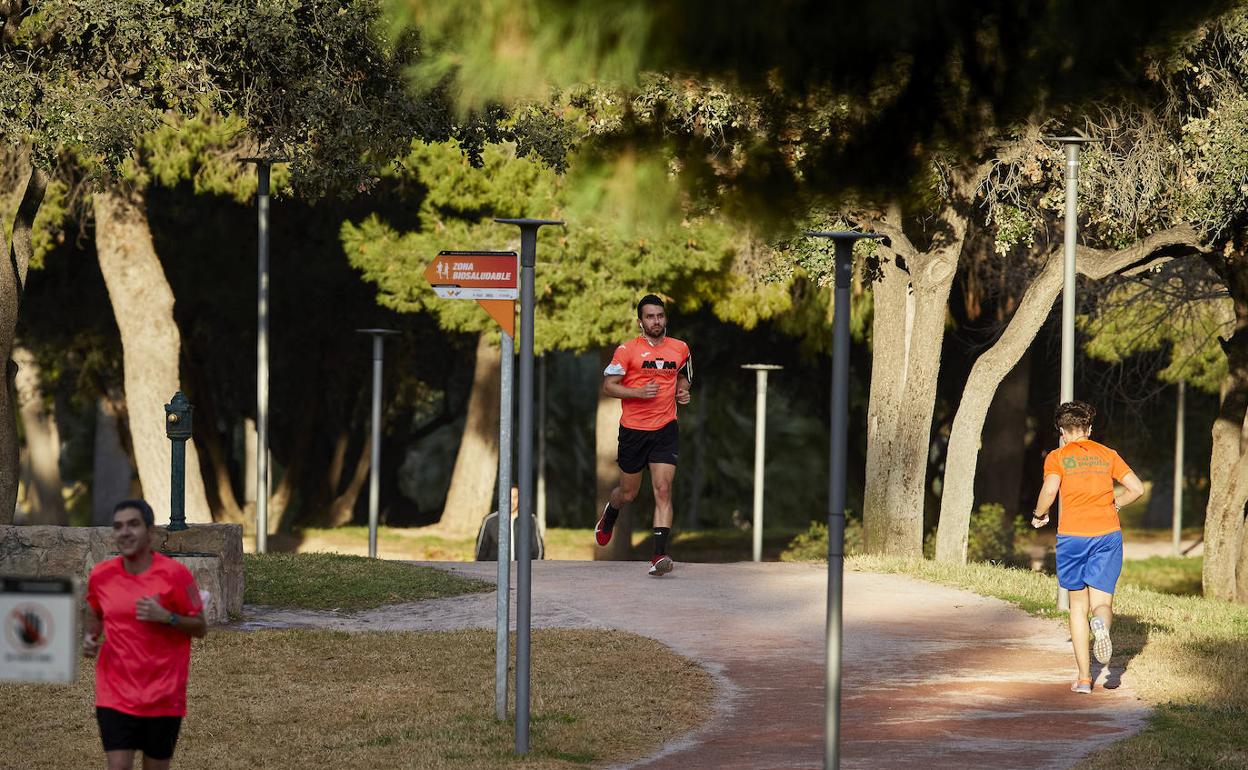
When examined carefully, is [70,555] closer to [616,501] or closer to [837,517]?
[616,501]

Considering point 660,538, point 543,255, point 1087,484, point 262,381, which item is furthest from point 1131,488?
point 543,255

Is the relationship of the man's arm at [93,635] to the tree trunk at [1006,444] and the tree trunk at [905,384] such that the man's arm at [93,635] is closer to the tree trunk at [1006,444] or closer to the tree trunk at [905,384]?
the tree trunk at [905,384]

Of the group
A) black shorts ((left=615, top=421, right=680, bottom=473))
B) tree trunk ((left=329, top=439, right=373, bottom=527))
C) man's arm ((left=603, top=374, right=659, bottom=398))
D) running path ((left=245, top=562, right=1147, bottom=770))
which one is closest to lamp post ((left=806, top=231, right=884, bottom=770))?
running path ((left=245, top=562, right=1147, bottom=770))

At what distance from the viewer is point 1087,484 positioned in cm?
1072

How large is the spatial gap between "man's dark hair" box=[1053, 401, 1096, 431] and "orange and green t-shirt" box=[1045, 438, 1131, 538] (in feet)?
0.36

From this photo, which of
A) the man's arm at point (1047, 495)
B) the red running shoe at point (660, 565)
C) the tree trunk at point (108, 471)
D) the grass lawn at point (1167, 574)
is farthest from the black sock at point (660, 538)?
the tree trunk at point (108, 471)

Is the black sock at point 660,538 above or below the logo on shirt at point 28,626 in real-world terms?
below

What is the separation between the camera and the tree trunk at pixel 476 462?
31.2 metres

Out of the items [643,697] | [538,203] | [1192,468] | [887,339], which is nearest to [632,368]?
[643,697]

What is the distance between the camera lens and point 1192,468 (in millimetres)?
47844

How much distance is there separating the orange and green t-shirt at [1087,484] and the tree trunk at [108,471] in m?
27.1

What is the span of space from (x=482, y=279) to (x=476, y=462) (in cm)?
2271

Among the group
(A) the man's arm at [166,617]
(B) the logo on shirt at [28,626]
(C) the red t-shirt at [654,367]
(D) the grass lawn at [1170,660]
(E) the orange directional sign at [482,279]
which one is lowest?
(D) the grass lawn at [1170,660]

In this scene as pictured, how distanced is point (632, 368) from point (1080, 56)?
288 inches
